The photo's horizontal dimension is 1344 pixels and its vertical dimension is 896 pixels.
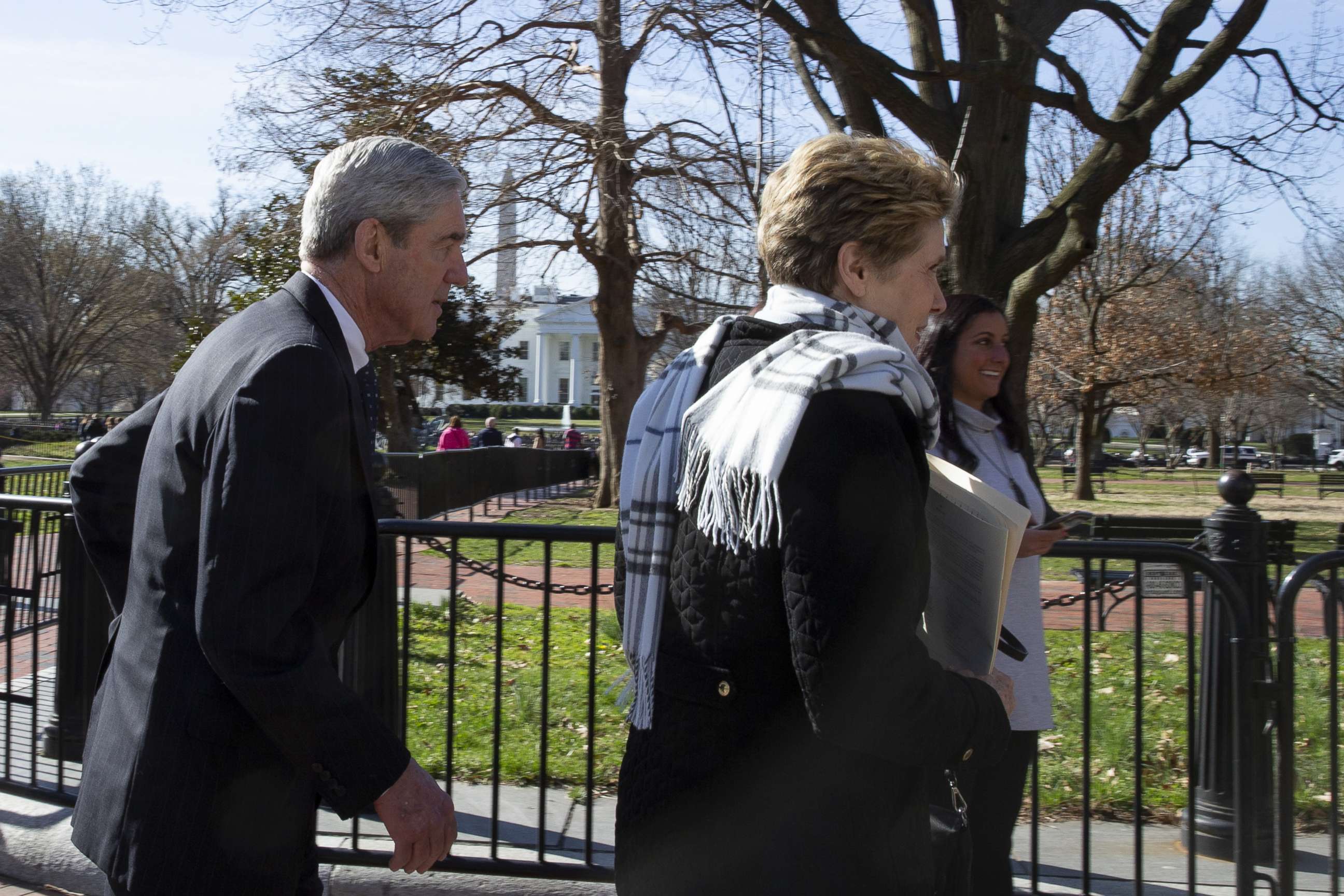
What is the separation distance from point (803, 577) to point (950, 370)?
1.95m

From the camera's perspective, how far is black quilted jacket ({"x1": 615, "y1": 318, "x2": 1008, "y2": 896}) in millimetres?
1519

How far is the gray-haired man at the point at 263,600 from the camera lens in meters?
1.60

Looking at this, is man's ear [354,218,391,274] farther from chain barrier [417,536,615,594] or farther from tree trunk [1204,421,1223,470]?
tree trunk [1204,421,1223,470]

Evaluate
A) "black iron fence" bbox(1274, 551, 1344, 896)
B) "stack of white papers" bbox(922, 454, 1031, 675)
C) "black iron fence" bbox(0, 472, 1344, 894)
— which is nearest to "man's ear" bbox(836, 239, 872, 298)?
"stack of white papers" bbox(922, 454, 1031, 675)

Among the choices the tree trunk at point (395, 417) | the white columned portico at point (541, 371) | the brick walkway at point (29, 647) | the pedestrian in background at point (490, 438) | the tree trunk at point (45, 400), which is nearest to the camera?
the brick walkway at point (29, 647)

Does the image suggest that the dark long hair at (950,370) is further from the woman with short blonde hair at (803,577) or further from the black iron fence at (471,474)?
the black iron fence at (471,474)

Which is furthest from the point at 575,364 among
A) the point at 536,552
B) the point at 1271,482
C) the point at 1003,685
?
the point at 1003,685

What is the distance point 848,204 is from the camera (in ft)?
5.69

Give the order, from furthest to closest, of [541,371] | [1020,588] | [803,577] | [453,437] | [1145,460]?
[541,371], [1145,460], [453,437], [1020,588], [803,577]

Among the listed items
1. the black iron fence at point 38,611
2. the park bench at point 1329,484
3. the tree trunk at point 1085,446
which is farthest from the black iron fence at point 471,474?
the park bench at point 1329,484

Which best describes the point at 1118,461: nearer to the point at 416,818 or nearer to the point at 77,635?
the point at 77,635

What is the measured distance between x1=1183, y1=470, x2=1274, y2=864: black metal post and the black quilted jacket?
1.92 metres

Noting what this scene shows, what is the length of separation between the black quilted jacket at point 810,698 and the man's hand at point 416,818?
0.28m

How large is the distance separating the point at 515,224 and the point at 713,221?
105 inches
